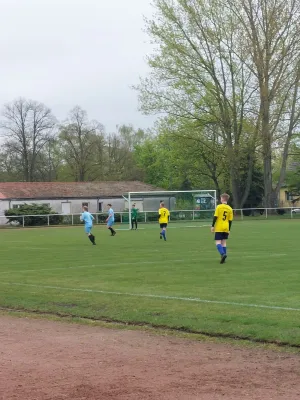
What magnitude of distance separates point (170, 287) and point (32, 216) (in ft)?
132

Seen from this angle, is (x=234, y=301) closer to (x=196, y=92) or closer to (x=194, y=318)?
(x=194, y=318)

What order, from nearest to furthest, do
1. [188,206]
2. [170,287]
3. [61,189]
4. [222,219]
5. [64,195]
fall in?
[170,287]
[222,219]
[188,206]
[64,195]
[61,189]

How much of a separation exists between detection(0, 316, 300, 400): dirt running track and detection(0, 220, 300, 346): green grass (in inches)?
36.5

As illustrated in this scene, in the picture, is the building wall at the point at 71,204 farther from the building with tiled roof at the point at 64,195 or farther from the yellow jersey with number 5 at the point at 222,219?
the yellow jersey with number 5 at the point at 222,219

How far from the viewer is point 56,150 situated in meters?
87.0

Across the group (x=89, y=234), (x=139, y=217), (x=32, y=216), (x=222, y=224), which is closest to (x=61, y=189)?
(x=32, y=216)

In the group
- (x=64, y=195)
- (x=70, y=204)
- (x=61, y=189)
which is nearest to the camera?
(x=64, y=195)

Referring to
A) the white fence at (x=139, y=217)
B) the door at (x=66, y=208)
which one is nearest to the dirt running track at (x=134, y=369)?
the white fence at (x=139, y=217)

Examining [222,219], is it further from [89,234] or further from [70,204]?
[70,204]

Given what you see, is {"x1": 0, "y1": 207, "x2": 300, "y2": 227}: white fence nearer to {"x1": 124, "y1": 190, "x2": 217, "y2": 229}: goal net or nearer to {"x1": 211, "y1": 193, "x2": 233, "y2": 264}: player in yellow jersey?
{"x1": 124, "y1": 190, "x2": 217, "y2": 229}: goal net

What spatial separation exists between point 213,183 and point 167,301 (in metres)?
68.1

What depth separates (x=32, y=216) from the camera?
171ft

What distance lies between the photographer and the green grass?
9.38m

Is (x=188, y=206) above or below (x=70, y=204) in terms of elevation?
below
